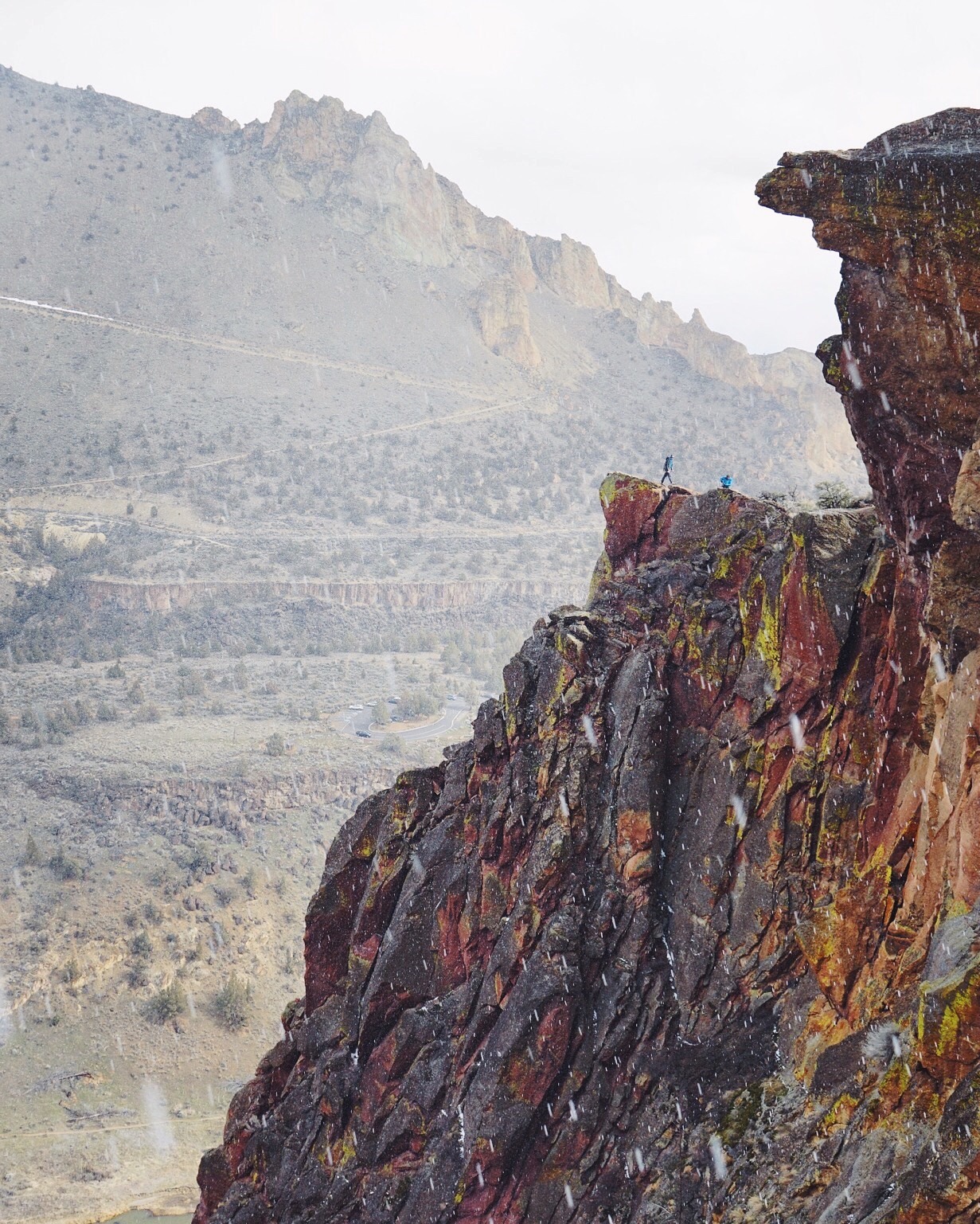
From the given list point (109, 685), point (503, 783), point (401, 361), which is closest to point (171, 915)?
point (109, 685)

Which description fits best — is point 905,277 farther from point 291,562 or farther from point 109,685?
point 291,562

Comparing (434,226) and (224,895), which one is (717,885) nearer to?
(224,895)

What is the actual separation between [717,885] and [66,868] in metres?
33.6

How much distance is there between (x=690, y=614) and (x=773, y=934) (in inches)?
138

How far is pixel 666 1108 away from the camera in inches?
395

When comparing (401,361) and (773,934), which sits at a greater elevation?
(401,361)

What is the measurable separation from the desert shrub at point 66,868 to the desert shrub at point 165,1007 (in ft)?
Result: 21.8

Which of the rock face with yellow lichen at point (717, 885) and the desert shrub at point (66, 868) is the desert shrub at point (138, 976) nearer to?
the desert shrub at point (66, 868)

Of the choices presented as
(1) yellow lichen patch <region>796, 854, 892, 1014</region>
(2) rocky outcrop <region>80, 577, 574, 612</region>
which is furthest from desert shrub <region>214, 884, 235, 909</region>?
(1) yellow lichen patch <region>796, 854, 892, 1014</region>

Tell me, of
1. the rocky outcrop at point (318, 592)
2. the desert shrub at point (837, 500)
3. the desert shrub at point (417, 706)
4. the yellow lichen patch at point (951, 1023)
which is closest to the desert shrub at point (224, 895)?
the desert shrub at point (417, 706)

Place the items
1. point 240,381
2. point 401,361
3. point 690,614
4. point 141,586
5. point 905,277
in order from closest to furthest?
point 905,277
point 690,614
point 141,586
point 240,381
point 401,361

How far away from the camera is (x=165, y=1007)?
33781 mm

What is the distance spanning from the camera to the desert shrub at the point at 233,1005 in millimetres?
34250

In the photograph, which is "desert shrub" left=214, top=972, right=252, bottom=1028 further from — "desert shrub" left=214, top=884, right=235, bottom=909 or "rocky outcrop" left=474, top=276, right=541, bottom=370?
"rocky outcrop" left=474, top=276, right=541, bottom=370
